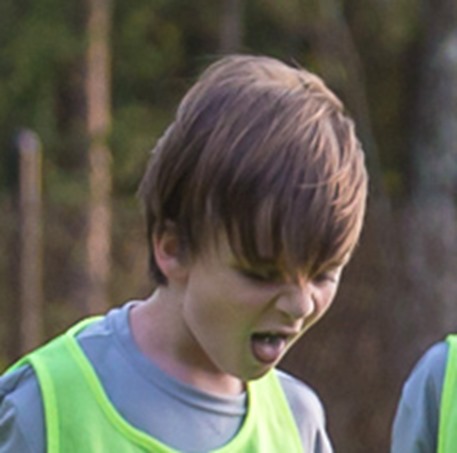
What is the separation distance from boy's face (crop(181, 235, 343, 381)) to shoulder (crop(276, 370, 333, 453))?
266 millimetres

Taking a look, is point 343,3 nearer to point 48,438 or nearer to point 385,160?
point 385,160

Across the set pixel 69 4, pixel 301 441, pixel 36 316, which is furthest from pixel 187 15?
pixel 301 441

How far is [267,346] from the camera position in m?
2.29

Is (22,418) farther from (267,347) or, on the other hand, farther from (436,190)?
(436,190)

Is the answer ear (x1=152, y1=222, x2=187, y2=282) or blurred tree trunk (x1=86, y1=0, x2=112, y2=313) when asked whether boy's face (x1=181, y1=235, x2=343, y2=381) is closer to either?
ear (x1=152, y1=222, x2=187, y2=282)

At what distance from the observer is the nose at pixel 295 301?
2.25 metres

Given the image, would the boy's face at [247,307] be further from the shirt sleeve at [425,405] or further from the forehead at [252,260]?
the shirt sleeve at [425,405]

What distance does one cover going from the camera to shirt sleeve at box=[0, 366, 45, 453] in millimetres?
2326

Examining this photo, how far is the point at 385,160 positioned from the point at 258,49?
197 centimetres

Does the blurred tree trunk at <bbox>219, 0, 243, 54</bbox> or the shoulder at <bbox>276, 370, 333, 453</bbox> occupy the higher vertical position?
the blurred tree trunk at <bbox>219, 0, 243, 54</bbox>

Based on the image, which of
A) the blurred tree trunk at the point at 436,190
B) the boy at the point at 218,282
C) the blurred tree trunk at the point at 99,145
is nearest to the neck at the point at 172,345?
the boy at the point at 218,282

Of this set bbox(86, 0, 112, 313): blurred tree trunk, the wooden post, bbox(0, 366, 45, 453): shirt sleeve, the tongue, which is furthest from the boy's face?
bbox(86, 0, 112, 313): blurred tree trunk

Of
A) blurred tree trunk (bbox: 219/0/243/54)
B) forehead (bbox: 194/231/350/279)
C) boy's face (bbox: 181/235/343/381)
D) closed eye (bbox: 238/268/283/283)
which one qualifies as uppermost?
blurred tree trunk (bbox: 219/0/243/54)

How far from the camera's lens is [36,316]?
7.52m
